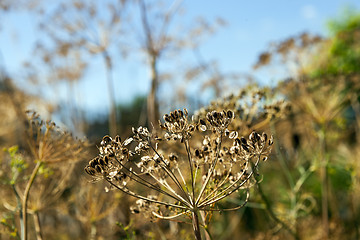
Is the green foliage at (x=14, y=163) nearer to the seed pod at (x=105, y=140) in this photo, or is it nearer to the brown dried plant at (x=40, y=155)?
the brown dried plant at (x=40, y=155)

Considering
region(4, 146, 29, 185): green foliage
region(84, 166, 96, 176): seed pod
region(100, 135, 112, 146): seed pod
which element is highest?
region(4, 146, 29, 185): green foliage

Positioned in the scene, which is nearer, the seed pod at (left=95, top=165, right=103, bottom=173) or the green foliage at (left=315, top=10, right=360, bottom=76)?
the seed pod at (left=95, top=165, right=103, bottom=173)

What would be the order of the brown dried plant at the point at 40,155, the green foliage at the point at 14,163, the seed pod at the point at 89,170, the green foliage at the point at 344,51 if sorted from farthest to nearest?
the green foliage at the point at 344,51 → the green foliage at the point at 14,163 → the brown dried plant at the point at 40,155 → the seed pod at the point at 89,170

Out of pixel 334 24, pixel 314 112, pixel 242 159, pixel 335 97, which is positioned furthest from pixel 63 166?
pixel 334 24

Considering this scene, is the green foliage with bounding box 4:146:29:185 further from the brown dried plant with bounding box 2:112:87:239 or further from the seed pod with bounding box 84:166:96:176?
the seed pod with bounding box 84:166:96:176

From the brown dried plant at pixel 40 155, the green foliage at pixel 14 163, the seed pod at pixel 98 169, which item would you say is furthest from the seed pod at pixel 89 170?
the green foliage at pixel 14 163

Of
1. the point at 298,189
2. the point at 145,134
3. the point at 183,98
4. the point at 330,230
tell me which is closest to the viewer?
the point at 145,134

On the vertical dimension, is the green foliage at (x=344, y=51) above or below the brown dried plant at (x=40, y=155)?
above

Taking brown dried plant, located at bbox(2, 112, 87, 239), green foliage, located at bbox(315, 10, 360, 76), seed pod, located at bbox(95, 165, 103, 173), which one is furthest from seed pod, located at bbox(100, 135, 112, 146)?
green foliage, located at bbox(315, 10, 360, 76)

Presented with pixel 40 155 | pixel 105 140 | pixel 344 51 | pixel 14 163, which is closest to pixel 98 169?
pixel 105 140

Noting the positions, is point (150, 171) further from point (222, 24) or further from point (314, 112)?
point (222, 24)

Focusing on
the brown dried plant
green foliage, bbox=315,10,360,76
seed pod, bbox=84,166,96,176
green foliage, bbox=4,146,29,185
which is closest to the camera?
seed pod, bbox=84,166,96,176
